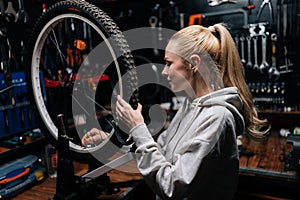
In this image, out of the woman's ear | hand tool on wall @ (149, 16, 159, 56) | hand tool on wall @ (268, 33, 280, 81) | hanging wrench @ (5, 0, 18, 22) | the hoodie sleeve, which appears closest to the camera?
the hoodie sleeve

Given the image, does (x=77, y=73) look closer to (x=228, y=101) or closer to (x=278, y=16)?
(x=228, y=101)

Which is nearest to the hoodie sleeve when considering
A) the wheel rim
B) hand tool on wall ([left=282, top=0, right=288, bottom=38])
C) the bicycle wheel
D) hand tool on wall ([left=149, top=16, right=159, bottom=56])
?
the bicycle wheel

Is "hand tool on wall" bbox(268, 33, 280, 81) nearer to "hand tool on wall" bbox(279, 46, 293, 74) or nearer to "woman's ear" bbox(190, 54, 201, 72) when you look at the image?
"hand tool on wall" bbox(279, 46, 293, 74)

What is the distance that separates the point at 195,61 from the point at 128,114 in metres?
0.28

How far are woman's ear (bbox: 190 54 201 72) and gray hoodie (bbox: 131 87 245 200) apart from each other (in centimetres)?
10

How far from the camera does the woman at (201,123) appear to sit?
2.51 ft

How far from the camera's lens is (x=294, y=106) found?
185cm

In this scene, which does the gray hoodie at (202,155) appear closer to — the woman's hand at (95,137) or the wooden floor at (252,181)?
the woman's hand at (95,137)

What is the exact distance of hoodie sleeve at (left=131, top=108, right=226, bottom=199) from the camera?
2.46 feet

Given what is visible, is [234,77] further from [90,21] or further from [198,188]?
[90,21]

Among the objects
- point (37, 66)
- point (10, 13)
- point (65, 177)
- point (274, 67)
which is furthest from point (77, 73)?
point (274, 67)

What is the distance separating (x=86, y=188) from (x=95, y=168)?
0.12 metres

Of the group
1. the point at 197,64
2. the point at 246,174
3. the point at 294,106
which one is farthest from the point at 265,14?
the point at 197,64

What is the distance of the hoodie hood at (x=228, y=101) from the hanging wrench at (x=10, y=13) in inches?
53.4
